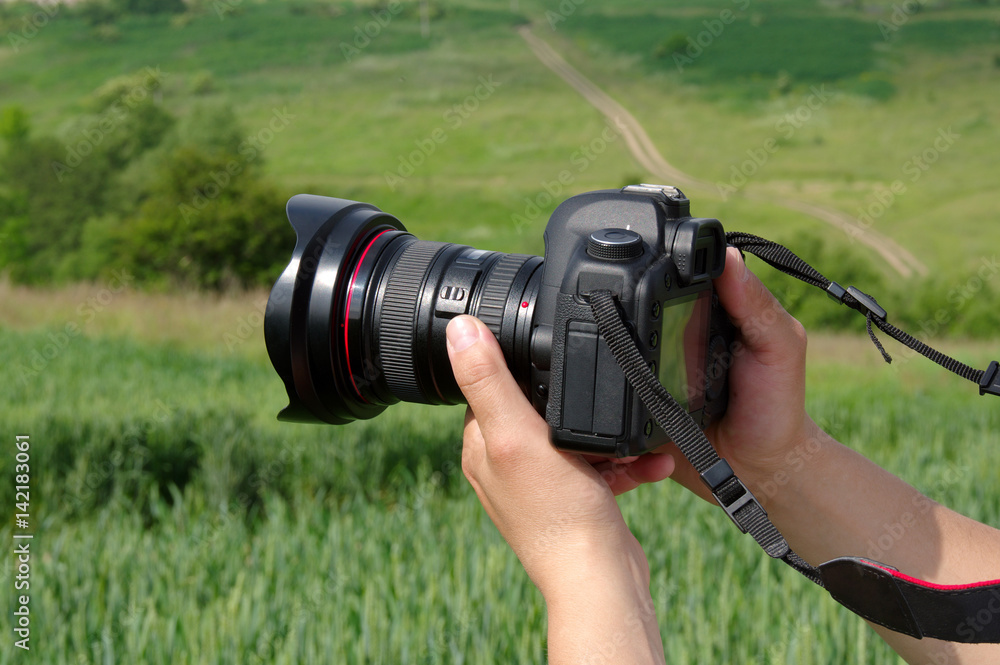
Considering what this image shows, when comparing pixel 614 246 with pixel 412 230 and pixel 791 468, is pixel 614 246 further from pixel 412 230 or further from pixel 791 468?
pixel 412 230

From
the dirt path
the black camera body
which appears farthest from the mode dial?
the dirt path

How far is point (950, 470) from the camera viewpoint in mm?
4375

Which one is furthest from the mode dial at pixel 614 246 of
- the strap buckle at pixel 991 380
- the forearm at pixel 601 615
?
the strap buckle at pixel 991 380

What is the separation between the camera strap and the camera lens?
1.06 feet

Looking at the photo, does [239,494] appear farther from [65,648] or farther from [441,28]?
Answer: [441,28]

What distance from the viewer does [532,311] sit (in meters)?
1.42

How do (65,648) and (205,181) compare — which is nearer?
(65,648)

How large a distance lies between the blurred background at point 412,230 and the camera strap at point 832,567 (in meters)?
0.34

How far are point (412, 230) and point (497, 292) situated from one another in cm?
3033

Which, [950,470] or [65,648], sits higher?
[65,648]

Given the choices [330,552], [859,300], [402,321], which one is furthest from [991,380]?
[330,552]

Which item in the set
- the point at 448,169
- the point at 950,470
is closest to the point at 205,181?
the point at 448,169

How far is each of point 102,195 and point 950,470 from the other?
31745mm

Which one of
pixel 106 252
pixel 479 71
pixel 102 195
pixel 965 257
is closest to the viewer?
pixel 106 252
